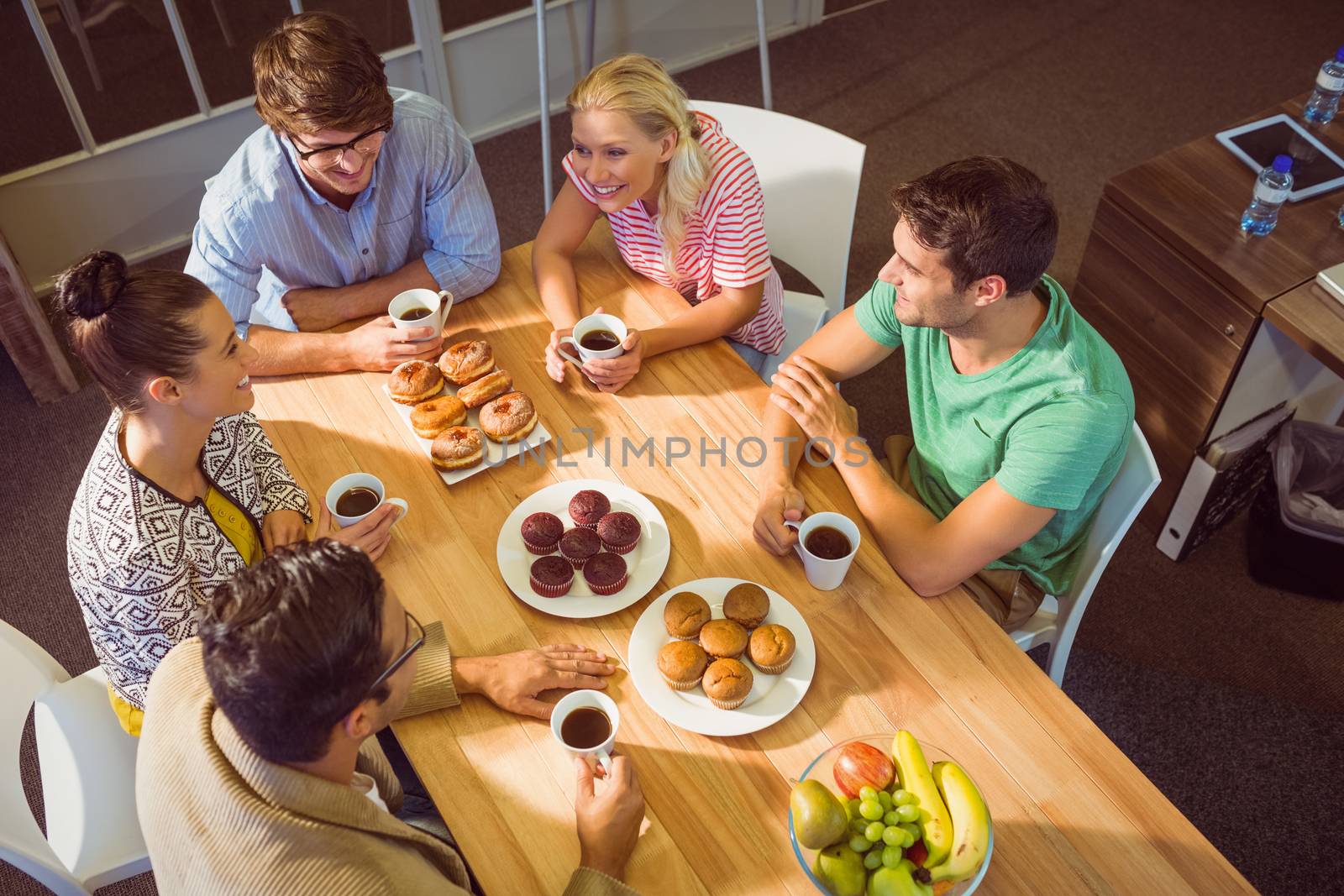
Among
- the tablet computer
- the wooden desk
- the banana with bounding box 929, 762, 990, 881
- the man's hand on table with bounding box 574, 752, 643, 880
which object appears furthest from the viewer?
the tablet computer

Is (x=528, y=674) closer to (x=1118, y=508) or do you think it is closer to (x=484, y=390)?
(x=484, y=390)

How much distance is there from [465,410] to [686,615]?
65 centimetres

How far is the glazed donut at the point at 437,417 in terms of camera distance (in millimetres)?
2021

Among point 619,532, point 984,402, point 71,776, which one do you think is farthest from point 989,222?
point 71,776

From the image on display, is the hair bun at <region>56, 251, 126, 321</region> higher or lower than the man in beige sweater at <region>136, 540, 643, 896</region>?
higher

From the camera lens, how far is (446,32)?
397 cm

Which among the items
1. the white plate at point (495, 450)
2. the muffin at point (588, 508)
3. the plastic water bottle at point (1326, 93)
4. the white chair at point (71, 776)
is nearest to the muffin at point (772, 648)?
the muffin at point (588, 508)

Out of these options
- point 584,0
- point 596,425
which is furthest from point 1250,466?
point 584,0

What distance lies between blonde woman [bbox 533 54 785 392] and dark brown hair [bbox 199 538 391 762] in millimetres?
884

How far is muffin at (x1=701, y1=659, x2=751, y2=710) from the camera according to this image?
1604mm

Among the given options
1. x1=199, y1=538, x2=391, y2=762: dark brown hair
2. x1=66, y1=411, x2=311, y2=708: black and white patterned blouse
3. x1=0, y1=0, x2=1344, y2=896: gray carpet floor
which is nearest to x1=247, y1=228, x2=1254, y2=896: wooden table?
x1=66, y1=411, x2=311, y2=708: black and white patterned blouse

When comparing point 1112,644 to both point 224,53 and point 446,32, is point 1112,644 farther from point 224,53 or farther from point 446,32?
point 224,53

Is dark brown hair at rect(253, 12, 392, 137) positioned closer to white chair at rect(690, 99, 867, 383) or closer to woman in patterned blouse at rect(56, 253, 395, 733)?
woman in patterned blouse at rect(56, 253, 395, 733)

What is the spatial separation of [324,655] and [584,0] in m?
3.51
